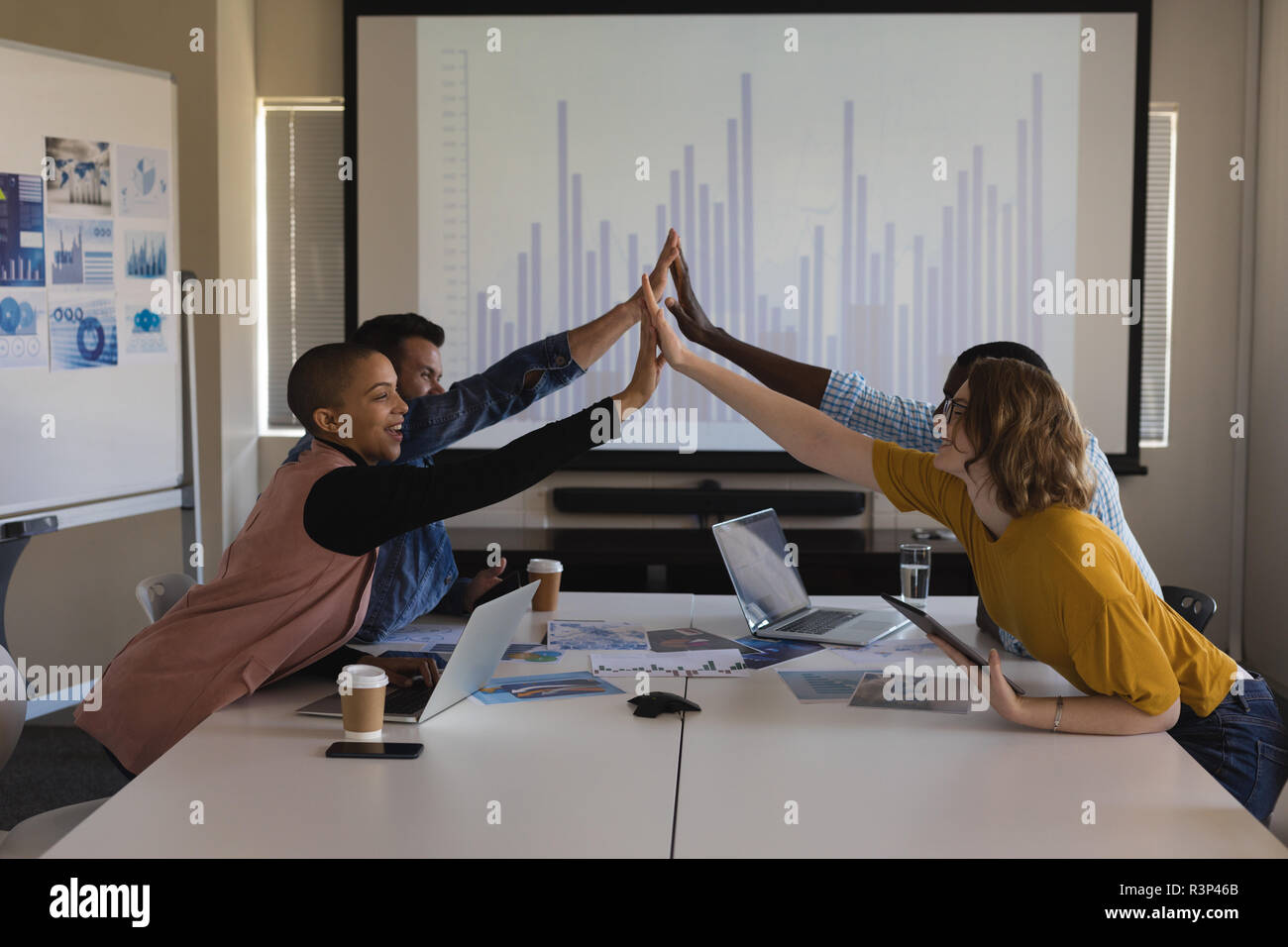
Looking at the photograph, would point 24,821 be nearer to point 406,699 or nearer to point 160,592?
point 160,592

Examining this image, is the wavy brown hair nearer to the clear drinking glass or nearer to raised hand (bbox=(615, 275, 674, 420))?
raised hand (bbox=(615, 275, 674, 420))

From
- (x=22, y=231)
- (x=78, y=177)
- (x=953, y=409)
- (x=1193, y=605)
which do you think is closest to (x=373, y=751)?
(x=953, y=409)

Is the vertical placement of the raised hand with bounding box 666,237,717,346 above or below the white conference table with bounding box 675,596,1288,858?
above

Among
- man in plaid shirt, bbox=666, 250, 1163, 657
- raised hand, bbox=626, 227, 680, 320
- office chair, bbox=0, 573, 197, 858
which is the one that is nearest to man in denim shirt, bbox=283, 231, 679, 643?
raised hand, bbox=626, 227, 680, 320

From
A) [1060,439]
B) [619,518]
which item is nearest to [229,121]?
[619,518]

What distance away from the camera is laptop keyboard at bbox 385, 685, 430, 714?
1.85m

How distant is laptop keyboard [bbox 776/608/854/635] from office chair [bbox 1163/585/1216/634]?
717 mm

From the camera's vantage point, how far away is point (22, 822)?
2.01 meters

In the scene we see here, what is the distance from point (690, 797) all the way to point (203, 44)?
3.61 meters

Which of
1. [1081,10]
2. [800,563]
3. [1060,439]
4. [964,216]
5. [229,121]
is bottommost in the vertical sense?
[800,563]

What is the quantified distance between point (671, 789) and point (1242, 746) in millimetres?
1031

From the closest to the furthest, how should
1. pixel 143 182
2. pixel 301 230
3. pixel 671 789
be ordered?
pixel 671 789
pixel 143 182
pixel 301 230

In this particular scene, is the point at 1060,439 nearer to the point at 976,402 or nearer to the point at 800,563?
the point at 976,402
